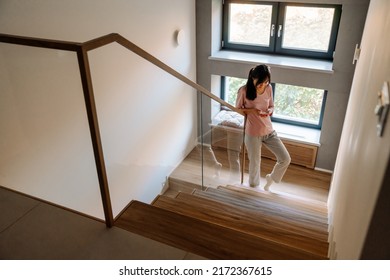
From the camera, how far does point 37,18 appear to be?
2492mm

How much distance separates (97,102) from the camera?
9.07 feet

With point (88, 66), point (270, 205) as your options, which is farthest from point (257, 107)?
point (88, 66)

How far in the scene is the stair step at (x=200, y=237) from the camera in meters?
1.68

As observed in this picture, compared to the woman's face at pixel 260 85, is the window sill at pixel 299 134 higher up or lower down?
lower down

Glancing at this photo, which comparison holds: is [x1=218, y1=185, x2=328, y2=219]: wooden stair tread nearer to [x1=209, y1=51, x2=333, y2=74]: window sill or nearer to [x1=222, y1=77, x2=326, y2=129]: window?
[x1=222, y1=77, x2=326, y2=129]: window

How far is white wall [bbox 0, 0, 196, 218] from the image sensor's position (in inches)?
80.4

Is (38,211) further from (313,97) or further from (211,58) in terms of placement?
(313,97)

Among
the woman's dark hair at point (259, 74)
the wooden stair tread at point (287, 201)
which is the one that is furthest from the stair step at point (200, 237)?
the wooden stair tread at point (287, 201)

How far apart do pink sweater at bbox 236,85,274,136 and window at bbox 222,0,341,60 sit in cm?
171

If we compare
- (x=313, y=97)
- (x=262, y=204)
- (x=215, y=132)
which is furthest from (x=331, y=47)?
(x=262, y=204)

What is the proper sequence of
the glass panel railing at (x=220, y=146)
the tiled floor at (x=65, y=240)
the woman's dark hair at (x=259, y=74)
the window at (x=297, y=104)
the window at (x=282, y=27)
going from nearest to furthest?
the tiled floor at (x=65, y=240) < the woman's dark hair at (x=259, y=74) < the glass panel railing at (x=220, y=146) < the window at (x=282, y=27) < the window at (x=297, y=104)

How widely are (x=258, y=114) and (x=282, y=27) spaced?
6.21 feet

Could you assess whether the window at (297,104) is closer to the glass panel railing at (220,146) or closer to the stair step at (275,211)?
the glass panel railing at (220,146)
